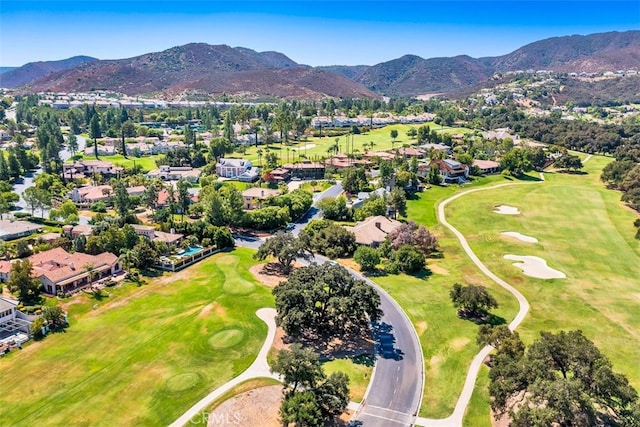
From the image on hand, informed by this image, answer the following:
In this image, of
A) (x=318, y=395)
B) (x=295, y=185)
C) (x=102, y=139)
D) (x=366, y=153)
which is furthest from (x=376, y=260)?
(x=102, y=139)

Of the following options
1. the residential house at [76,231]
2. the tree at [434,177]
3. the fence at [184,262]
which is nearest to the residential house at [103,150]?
the residential house at [76,231]

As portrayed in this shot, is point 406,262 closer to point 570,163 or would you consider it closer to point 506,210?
point 506,210

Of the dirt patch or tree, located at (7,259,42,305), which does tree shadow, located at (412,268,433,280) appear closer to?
the dirt patch

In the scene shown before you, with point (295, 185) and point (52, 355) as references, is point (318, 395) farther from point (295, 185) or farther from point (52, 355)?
point (295, 185)

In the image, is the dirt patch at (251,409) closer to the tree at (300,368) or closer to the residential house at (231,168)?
the tree at (300,368)

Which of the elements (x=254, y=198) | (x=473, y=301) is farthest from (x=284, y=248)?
(x=254, y=198)

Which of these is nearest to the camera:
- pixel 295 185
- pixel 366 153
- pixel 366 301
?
A: pixel 366 301

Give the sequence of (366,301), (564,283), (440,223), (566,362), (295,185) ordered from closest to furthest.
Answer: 1. (566,362)
2. (366,301)
3. (564,283)
4. (440,223)
5. (295,185)
